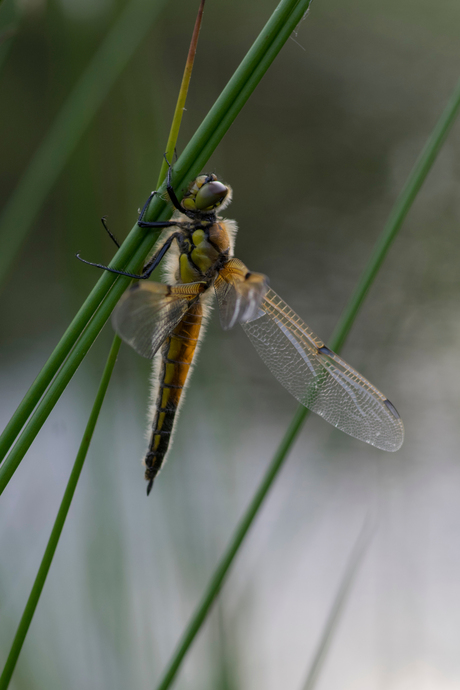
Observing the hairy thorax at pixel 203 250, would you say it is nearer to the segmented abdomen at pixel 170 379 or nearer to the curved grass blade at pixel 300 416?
the segmented abdomen at pixel 170 379

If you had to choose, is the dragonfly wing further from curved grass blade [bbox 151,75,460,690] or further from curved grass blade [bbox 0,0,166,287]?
curved grass blade [bbox 0,0,166,287]

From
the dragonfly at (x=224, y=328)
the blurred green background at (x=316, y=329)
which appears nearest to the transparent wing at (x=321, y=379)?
the dragonfly at (x=224, y=328)

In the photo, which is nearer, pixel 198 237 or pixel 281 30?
pixel 281 30

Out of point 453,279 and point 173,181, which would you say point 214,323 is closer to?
point 453,279

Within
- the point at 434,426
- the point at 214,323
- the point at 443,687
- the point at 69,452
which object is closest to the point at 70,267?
the point at 69,452

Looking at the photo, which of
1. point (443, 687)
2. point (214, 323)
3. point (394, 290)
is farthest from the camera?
point (394, 290)

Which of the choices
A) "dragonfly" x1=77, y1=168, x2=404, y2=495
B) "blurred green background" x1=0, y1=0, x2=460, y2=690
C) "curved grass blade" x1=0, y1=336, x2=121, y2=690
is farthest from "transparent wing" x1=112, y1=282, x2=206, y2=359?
"blurred green background" x1=0, y1=0, x2=460, y2=690

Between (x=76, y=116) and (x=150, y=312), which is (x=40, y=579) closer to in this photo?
(x=150, y=312)
